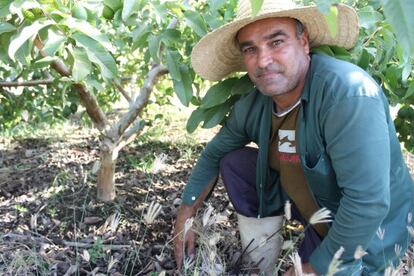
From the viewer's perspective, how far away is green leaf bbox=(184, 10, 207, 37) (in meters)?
1.70

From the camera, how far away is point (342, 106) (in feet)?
4.83

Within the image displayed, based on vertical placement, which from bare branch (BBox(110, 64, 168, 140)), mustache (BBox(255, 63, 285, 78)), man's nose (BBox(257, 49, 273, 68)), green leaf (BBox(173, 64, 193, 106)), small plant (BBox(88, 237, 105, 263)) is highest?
man's nose (BBox(257, 49, 273, 68))

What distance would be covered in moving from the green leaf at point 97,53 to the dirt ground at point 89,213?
1.18 ft

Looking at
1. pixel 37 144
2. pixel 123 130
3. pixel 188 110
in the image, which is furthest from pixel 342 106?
pixel 188 110

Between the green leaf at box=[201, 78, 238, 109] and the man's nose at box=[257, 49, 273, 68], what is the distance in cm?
33

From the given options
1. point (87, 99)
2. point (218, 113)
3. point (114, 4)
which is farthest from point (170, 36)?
point (87, 99)

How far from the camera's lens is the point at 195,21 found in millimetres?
1705

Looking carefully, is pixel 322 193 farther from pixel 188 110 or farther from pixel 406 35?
pixel 188 110

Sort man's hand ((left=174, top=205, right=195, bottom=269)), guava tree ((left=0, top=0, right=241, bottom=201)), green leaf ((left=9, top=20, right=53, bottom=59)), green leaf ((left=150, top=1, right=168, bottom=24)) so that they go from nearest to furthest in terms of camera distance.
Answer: green leaf ((left=9, top=20, right=53, bottom=59)) → guava tree ((left=0, top=0, right=241, bottom=201)) → green leaf ((left=150, top=1, right=168, bottom=24)) → man's hand ((left=174, top=205, right=195, bottom=269))

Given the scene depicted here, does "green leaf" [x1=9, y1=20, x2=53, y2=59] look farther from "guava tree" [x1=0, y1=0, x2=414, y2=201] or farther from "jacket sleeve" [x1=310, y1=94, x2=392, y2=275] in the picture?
"jacket sleeve" [x1=310, y1=94, x2=392, y2=275]

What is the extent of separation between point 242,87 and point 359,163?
2.07 ft

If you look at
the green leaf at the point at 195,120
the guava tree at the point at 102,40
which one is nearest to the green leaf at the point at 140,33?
the guava tree at the point at 102,40

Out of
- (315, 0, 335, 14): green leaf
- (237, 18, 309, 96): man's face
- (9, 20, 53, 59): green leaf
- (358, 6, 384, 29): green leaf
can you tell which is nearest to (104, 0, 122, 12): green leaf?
(9, 20, 53, 59): green leaf

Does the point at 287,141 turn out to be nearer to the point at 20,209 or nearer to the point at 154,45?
the point at 154,45
